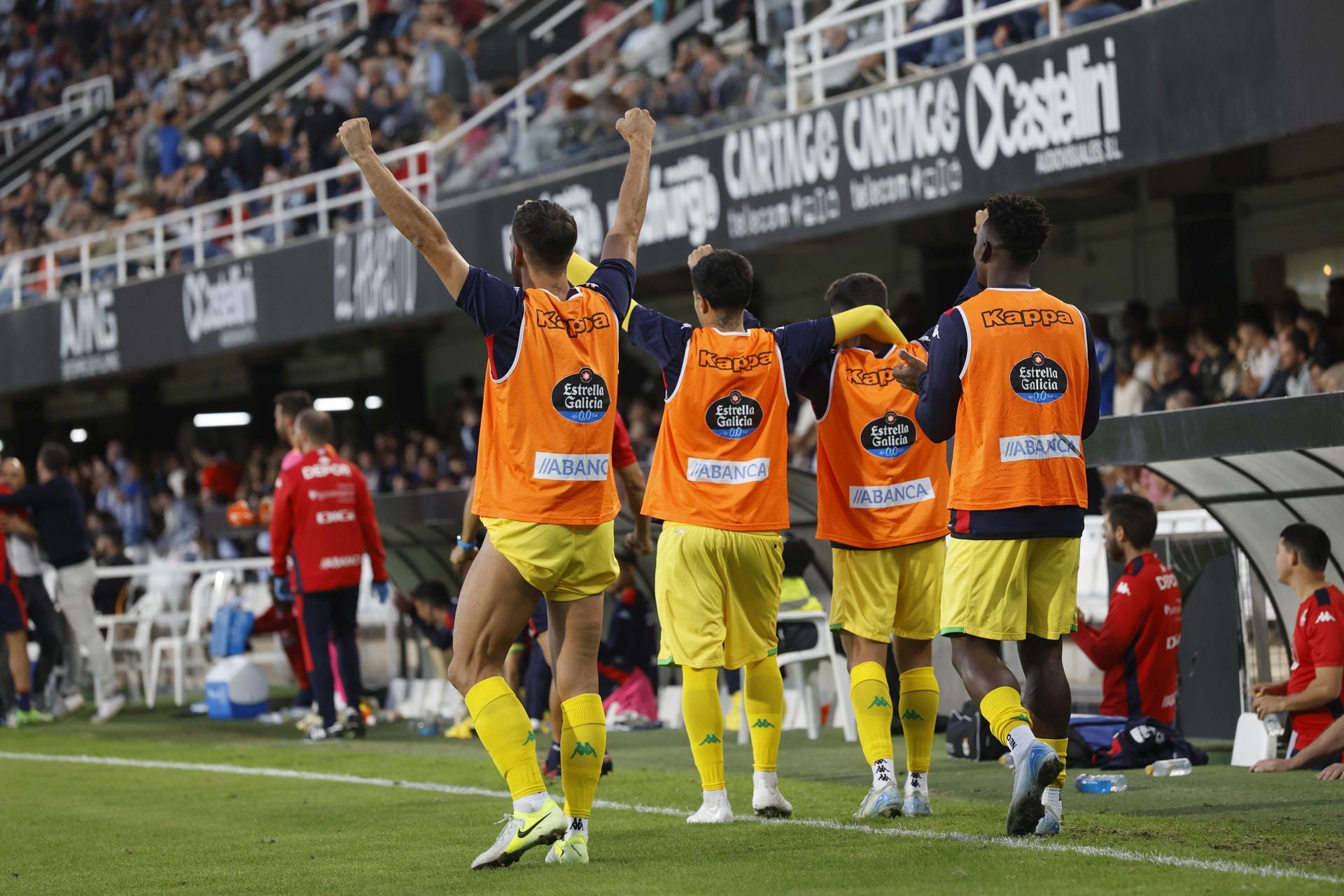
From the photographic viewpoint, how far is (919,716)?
6.83 metres

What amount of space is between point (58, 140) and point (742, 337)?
30.3 meters

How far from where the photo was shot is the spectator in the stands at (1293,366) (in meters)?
11.9

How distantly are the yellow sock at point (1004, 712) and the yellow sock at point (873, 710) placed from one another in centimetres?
97

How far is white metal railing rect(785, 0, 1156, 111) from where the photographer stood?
13820 mm

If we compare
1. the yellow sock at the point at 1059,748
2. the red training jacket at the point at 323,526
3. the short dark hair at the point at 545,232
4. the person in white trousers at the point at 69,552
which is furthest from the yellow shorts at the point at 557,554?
the person in white trousers at the point at 69,552

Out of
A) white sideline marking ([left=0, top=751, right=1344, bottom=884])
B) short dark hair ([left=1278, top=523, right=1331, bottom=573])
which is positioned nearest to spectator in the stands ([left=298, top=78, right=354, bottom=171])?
white sideline marking ([left=0, top=751, right=1344, bottom=884])

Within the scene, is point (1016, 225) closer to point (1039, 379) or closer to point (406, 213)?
point (1039, 379)

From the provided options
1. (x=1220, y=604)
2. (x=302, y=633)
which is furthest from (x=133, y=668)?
(x=1220, y=604)

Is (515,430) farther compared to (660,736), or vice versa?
Answer: (660,736)

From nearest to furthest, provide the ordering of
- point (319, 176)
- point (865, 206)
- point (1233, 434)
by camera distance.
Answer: point (1233, 434) < point (865, 206) < point (319, 176)

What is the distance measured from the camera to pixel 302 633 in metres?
12.2

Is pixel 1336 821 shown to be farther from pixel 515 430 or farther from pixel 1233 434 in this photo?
pixel 515 430

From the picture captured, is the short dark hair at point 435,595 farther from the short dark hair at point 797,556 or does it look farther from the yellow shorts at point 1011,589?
the yellow shorts at point 1011,589

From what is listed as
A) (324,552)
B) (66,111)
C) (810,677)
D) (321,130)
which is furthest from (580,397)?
(66,111)
